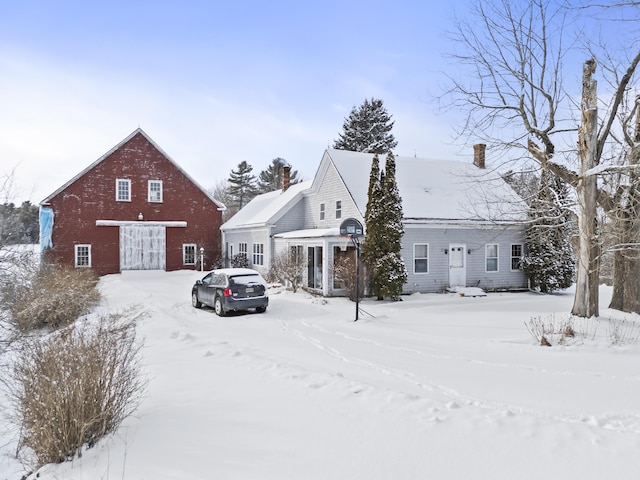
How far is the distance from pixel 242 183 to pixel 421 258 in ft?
147

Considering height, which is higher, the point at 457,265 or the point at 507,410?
the point at 457,265

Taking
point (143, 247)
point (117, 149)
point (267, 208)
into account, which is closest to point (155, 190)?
point (117, 149)

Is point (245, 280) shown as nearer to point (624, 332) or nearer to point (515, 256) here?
point (624, 332)

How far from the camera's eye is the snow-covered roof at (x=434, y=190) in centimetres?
2002

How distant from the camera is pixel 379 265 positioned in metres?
17.2

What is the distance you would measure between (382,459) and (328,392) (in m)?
1.94

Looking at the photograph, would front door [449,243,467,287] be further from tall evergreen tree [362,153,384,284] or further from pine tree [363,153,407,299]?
tall evergreen tree [362,153,384,284]

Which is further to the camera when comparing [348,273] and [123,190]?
[123,190]

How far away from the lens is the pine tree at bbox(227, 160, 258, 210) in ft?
200

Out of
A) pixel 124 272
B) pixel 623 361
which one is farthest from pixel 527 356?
pixel 124 272

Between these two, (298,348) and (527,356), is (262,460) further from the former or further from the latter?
(527,356)

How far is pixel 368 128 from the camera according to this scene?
48625 millimetres

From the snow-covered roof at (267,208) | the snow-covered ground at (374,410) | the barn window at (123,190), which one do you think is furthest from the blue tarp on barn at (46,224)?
the snow-covered ground at (374,410)

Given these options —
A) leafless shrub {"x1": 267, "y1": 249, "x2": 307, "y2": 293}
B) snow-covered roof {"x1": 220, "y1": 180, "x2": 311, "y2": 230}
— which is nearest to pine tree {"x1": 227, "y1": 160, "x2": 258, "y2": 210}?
snow-covered roof {"x1": 220, "y1": 180, "x2": 311, "y2": 230}
